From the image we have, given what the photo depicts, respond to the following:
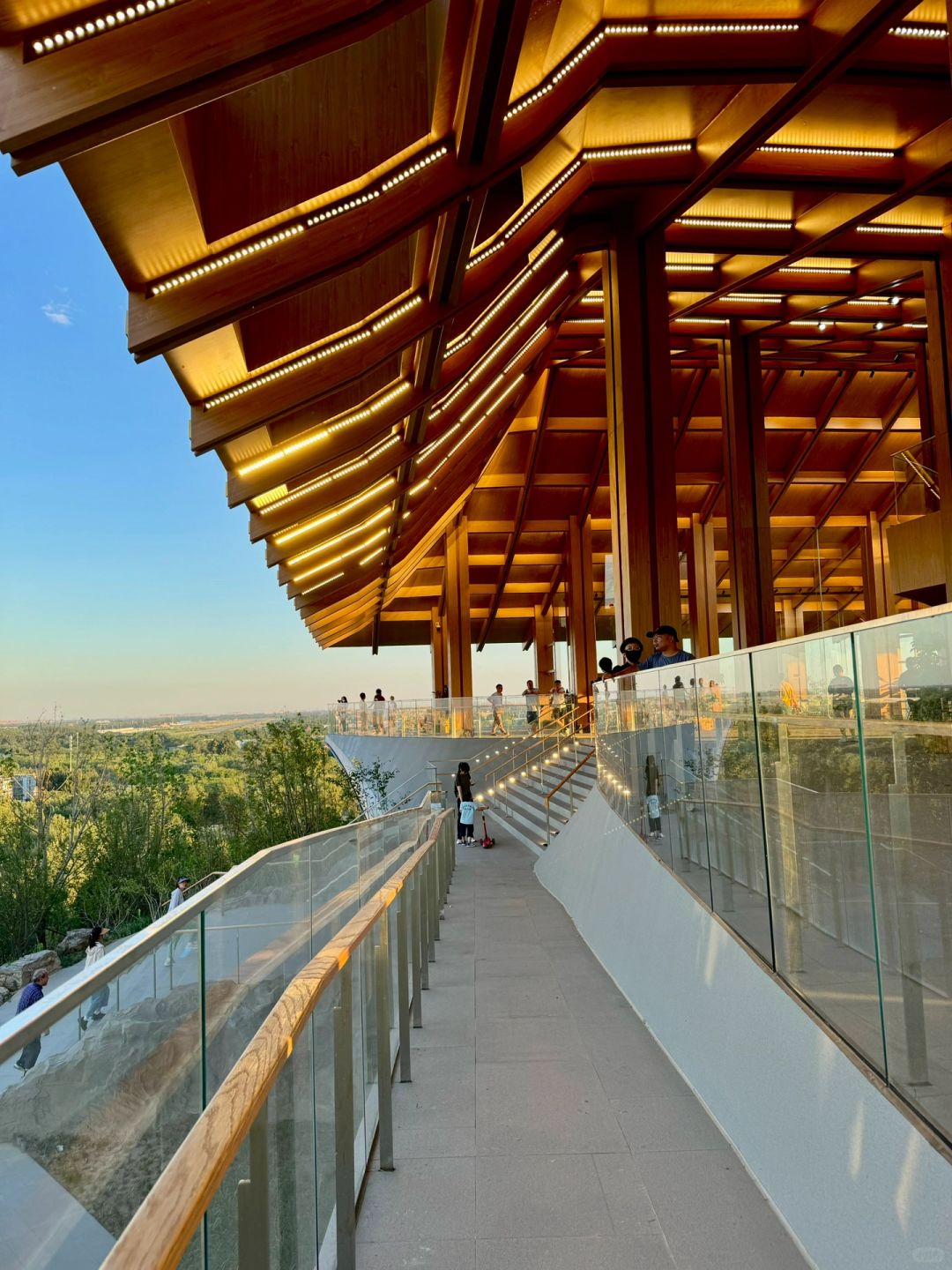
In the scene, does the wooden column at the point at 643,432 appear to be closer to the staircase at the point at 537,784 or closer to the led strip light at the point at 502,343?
the led strip light at the point at 502,343

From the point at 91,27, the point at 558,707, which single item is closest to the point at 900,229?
the point at 558,707

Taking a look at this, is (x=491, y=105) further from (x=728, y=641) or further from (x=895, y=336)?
(x=728, y=641)

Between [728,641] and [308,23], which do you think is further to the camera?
[728,641]

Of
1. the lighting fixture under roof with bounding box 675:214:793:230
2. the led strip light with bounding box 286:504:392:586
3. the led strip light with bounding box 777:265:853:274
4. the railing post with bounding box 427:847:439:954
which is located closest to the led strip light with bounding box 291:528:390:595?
the led strip light with bounding box 286:504:392:586

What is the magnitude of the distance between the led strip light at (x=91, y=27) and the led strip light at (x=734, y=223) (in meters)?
11.5

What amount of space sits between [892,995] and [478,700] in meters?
22.3

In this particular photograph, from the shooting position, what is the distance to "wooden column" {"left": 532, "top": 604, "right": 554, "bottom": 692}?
37.3 m

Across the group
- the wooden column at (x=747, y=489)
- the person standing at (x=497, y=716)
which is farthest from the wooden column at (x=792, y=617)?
the wooden column at (x=747, y=489)

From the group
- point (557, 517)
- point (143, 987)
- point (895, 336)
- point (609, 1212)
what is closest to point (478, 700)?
point (557, 517)

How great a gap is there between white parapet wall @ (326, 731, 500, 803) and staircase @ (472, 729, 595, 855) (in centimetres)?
59

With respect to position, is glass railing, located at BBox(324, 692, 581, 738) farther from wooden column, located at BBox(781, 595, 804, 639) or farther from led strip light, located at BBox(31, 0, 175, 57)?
led strip light, located at BBox(31, 0, 175, 57)

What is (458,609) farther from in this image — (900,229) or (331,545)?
(900,229)

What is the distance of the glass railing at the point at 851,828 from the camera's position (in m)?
2.53

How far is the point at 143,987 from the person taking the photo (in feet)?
4.62
